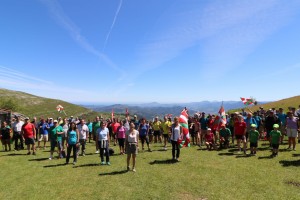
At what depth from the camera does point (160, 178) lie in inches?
519

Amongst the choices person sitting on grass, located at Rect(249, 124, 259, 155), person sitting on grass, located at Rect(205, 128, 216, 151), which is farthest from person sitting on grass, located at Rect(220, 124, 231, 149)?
person sitting on grass, located at Rect(249, 124, 259, 155)

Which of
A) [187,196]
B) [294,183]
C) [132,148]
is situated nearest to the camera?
[187,196]

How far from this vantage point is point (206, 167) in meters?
15.0

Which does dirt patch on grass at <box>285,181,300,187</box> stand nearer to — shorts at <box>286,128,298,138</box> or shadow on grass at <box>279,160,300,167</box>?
shadow on grass at <box>279,160,300,167</box>

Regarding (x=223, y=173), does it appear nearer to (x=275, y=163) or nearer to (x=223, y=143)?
(x=275, y=163)

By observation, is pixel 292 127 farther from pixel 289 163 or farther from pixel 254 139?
pixel 289 163

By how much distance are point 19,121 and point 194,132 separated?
613 inches

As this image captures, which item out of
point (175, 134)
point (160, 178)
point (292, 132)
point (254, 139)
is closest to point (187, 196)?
point (160, 178)

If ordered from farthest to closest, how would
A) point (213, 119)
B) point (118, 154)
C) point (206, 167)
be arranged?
point (213, 119)
point (118, 154)
point (206, 167)

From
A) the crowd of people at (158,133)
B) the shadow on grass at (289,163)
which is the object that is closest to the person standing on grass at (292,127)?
the crowd of people at (158,133)

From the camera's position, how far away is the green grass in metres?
11.2

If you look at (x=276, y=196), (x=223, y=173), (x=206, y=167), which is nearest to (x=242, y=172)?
(x=223, y=173)

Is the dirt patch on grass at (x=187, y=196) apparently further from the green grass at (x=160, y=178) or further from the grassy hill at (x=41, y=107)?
the grassy hill at (x=41, y=107)

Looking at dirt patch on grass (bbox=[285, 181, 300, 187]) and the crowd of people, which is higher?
the crowd of people
